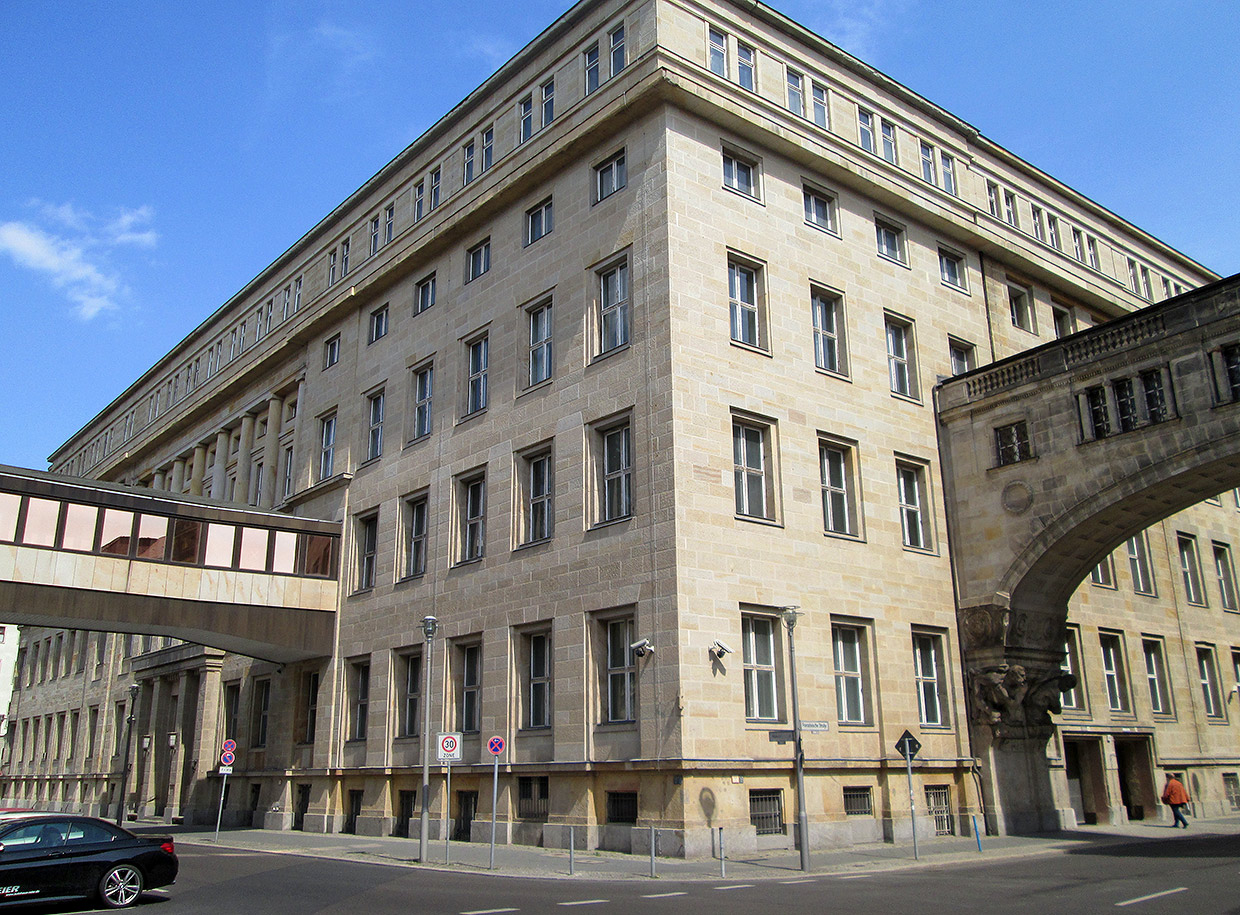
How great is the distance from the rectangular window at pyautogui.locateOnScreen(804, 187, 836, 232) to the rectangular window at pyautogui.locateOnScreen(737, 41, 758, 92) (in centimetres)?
343

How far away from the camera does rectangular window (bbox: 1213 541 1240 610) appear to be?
3984 centimetres

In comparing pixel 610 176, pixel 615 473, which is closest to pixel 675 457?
pixel 615 473

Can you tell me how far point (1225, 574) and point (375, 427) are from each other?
111ft

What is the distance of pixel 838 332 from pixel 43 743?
60734mm

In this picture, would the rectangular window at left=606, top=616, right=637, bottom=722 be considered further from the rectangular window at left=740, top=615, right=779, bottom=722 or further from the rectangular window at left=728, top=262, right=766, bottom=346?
the rectangular window at left=728, top=262, right=766, bottom=346

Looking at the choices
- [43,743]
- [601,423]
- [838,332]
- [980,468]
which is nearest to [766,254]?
[838,332]

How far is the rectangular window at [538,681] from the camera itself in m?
26.2

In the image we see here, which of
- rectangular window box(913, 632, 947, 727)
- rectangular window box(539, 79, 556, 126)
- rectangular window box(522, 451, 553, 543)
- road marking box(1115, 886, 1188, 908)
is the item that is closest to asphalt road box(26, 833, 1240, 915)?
road marking box(1115, 886, 1188, 908)

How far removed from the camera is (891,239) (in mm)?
32250

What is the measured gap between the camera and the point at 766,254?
90.8 feet

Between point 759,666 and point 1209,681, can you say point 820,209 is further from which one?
point 1209,681

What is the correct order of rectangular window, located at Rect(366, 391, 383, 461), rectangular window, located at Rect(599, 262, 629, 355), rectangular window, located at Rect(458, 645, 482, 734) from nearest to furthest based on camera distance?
rectangular window, located at Rect(599, 262, 629, 355) → rectangular window, located at Rect(458, 645, 482, 734) → rectangular window, located at Rect(366, 391, 383, 461)

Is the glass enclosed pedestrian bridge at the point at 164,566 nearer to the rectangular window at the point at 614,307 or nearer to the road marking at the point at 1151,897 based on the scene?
the rectangular window at the point at 614,307

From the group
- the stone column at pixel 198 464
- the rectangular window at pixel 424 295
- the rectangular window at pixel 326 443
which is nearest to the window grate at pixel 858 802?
the rectangular window at pixel 424 295
